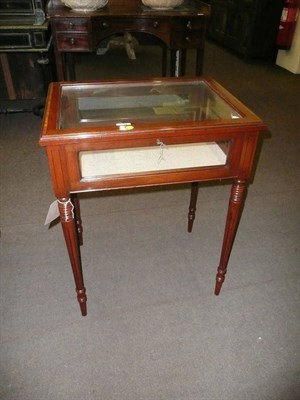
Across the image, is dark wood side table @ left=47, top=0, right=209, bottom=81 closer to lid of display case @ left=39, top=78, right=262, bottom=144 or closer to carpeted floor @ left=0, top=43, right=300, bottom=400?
carpeted floor @ left=0, top=43, right=300, bottom=400

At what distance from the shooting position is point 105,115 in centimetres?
112

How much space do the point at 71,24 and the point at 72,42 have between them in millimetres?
111

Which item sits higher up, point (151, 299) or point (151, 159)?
point (151, 159)

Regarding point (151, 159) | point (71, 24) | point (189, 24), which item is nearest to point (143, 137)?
point (151, 159)

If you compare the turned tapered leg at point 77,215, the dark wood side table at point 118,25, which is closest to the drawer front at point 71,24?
the dark wood side table at point 118,25

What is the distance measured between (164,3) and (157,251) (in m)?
1.82

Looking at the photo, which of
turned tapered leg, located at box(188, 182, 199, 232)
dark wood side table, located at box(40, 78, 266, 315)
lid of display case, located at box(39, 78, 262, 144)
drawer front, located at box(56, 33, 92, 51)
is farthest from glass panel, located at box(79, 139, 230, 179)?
drawer front, located at box(56, 33, 92, 51)

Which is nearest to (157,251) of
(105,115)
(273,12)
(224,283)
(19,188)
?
(224,283)

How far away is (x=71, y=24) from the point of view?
2.14 metres

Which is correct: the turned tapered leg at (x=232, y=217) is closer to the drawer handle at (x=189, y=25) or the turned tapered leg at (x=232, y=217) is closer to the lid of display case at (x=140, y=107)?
the lid of display case at (x=140, y=107)

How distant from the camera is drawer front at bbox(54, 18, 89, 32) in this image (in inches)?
83.5

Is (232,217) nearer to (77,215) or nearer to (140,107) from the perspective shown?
(140,107)

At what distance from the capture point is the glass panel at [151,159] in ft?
3.31

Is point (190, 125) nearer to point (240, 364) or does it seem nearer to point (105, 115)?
point (105, 115)
